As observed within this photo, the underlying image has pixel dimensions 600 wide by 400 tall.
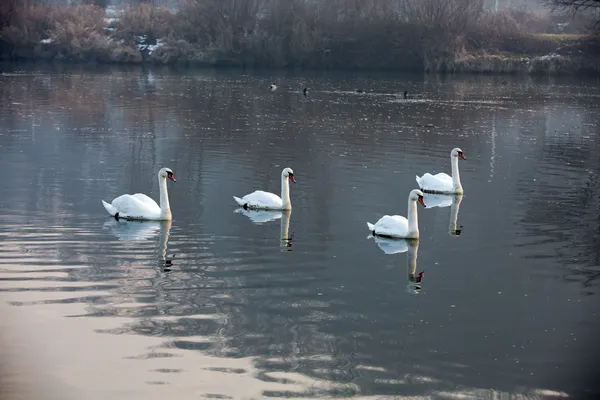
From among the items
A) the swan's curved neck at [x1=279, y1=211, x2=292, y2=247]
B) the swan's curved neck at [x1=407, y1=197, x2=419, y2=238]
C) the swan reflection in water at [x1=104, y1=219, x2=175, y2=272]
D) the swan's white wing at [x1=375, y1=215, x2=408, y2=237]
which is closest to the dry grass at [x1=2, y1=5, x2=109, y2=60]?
the swan's curved neck at [x1=279, y1=211, x2=292, y2=247]

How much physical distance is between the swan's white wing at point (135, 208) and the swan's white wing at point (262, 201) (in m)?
1.74

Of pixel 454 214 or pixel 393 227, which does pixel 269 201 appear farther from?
pixel 454 214

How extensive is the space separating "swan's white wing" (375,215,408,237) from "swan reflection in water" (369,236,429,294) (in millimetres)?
107

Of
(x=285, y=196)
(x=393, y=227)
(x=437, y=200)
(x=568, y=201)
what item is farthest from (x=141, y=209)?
(x=568, y=201)

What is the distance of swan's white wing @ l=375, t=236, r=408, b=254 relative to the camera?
13.5m

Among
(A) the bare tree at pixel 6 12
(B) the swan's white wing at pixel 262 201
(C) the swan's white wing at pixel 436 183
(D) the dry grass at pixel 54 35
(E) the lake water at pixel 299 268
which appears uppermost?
(A) the bare tree at pixel 6 12

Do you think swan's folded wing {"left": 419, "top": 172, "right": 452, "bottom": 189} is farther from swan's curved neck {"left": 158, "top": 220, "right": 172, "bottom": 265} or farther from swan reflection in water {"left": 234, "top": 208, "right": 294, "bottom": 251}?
swan's curved neck {"left": 158, "top": 220, "right": 172, "bottom": 265}

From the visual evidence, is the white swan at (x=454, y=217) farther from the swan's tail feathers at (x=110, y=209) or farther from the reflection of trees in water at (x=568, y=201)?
the swan's tail feathers at (x=110, y=209)

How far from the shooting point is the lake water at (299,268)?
8859 mm

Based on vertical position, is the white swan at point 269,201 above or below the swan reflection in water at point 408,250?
above

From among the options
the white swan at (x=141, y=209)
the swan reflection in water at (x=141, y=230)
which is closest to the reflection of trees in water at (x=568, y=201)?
the swan reflection in water at (x=141, y=230)

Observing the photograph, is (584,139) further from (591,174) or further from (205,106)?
(205,106)

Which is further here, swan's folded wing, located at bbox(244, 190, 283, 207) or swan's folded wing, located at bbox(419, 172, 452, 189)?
swan's folded wing, located at bbox(419, 172, 452, 189)

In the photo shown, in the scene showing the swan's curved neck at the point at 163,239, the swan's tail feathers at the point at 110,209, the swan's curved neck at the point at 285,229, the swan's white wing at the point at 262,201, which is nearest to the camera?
the swan's curved neck at the point at 163,239
